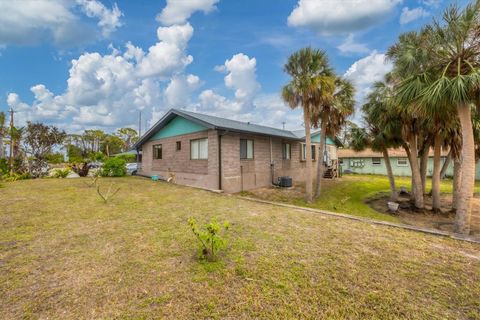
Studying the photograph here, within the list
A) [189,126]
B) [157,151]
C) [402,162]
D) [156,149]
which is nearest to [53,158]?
[156,149]

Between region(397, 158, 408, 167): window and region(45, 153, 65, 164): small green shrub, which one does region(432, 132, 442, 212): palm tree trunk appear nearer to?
region(397, 158, 408, 167): window

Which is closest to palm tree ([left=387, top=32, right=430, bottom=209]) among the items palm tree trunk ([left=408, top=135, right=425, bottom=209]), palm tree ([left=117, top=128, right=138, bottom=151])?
palm tree trunk ([left=408, top=135, right=425, bottom=209])

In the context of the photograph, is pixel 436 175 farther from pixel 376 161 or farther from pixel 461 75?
pixel 376 161

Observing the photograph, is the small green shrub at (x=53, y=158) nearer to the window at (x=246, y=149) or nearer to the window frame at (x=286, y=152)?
the window at (x=246, y=149)

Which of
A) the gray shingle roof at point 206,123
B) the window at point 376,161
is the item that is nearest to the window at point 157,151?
the gray shingle roof at point 206,123

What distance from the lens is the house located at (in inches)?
446

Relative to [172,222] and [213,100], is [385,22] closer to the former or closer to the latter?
[172,222]

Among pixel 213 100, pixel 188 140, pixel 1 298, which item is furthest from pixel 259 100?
pixel 1 298

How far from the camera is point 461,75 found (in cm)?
567

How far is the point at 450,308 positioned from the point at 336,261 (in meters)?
1.38

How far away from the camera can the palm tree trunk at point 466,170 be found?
5825 millimetres

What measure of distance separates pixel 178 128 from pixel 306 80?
8.57 meters

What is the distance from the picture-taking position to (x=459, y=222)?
19.9 ft

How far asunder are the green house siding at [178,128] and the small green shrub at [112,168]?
15.3ft
